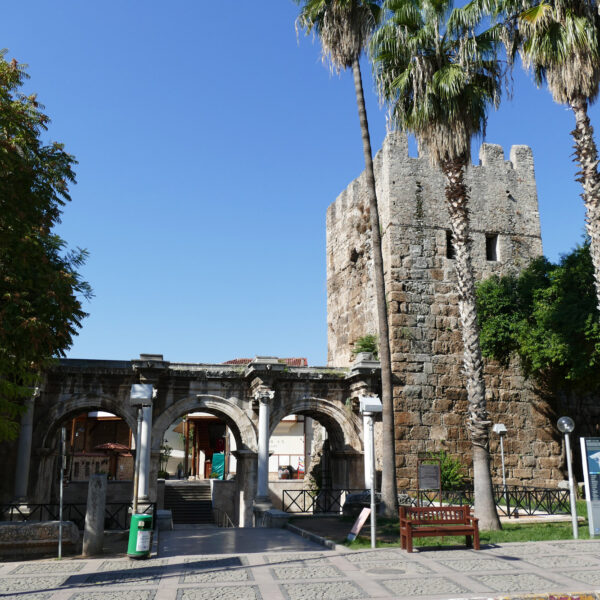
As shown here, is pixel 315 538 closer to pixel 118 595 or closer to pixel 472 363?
pixel 472 363

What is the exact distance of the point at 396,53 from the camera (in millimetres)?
16094

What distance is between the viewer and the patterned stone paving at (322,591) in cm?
753

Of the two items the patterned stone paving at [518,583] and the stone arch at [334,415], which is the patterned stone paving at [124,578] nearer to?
the patterned stone paving at [518,583]

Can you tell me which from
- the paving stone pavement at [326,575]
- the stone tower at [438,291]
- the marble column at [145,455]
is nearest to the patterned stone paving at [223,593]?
the paving stone pavement at [326,575]

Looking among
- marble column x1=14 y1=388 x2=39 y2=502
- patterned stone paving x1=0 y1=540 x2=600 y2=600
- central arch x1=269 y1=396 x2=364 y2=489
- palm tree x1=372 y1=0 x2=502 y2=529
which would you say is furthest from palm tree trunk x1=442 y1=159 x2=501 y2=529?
marble column x1=14 y1=388 x2=39 y2=502

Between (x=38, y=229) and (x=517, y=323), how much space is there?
15639mm

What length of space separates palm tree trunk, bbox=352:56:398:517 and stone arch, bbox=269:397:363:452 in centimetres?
520

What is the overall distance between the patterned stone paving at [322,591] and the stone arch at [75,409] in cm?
1238

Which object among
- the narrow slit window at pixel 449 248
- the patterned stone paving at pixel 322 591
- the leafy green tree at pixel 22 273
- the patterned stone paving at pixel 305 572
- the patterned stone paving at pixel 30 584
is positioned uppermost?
the narrow slit window at pixel 449 248

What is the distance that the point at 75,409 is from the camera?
19656mm

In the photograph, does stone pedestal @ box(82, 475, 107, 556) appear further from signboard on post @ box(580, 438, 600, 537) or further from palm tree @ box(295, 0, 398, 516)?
signboard on post @ box(580, 438, 600, 537)

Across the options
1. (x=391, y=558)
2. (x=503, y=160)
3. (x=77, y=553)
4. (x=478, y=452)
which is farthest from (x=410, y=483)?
(x=503, y=160)

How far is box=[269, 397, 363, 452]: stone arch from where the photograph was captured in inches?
819

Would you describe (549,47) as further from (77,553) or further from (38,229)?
(77,553)
